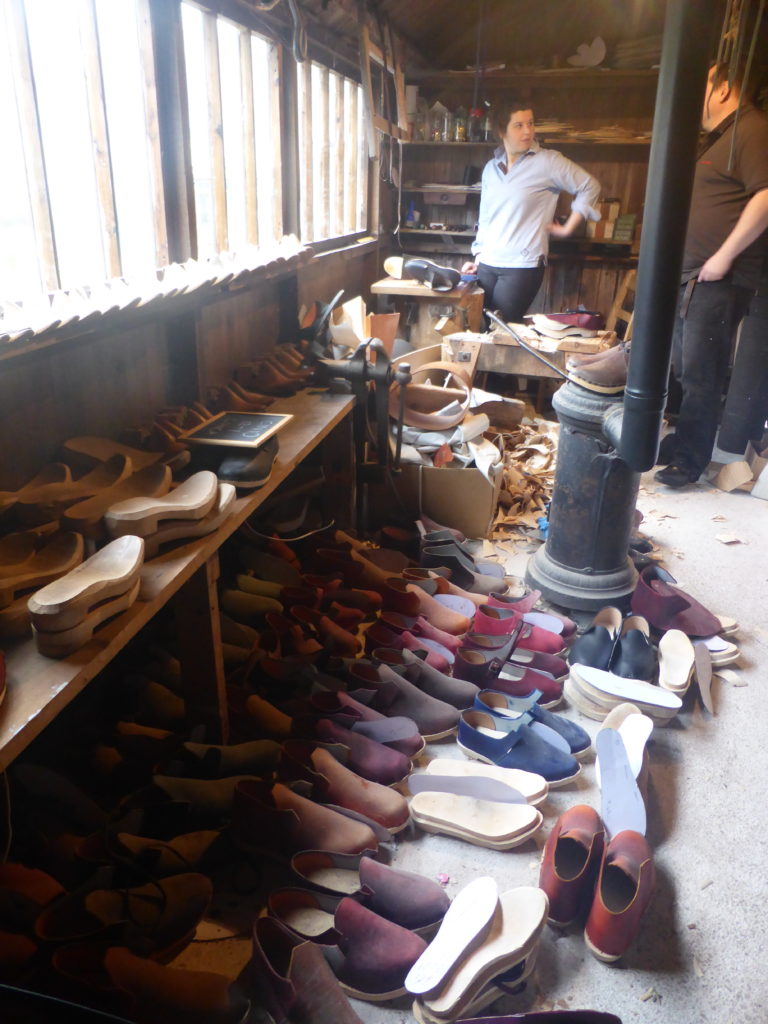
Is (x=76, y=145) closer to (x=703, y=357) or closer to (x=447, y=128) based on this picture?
(x=703, y=357)

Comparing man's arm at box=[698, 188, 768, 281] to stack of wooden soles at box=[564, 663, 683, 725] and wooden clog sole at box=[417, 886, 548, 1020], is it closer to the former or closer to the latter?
stack of wooden soles at box=[564, 663, 683, 725]

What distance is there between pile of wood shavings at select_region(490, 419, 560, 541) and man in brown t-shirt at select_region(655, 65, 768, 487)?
75 cm

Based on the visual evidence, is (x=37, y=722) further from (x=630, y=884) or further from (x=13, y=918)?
(x=630, y=884)

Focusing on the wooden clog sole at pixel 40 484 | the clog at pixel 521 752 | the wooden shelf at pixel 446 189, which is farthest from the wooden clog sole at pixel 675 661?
the wooden shelf at pixel 446 189

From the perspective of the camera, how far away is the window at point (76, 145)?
206cm

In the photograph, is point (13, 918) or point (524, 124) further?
point (524, 124)

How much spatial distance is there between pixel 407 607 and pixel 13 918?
1.56 m

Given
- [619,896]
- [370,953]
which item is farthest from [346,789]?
[619,896]

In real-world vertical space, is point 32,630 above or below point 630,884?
above

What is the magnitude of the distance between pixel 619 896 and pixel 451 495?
2.17 metres

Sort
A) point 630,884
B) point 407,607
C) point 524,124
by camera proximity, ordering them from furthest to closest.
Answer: point 524,124, point 407,607, point 630,884

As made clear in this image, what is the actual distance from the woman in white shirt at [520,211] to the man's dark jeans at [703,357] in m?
1.37

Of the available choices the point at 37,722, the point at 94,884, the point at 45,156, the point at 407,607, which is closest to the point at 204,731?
the point at 94,884

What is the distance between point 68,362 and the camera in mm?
2197
